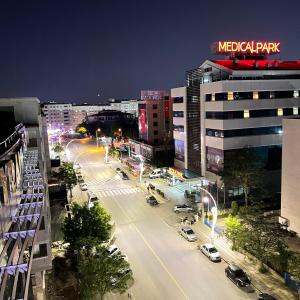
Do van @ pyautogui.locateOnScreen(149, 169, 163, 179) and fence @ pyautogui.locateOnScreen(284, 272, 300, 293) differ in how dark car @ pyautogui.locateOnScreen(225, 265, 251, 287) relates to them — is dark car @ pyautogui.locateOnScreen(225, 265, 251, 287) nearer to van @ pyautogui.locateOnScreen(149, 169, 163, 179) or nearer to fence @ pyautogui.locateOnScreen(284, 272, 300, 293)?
fence @ pyautogui.locateOnScreen(284, 272, 300, 293)

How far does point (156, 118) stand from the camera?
9062 centimetres

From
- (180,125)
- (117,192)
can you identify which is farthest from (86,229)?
(180,125)

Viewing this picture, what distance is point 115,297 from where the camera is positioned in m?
26.3

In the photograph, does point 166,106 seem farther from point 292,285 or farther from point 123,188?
point 292,285

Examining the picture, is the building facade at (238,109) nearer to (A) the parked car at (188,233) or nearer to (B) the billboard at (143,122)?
(A) the parked car at (188,233)

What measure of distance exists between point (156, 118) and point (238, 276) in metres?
66.0

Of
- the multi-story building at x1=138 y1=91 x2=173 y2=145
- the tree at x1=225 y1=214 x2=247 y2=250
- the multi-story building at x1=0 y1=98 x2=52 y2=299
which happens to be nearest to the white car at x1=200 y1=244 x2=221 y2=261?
the tree at x1=225 y1=214 x2=247 y2=250

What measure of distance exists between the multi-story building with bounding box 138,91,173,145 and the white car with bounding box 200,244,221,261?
56.8 m

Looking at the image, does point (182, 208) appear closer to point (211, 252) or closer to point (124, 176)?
point (211, 252)

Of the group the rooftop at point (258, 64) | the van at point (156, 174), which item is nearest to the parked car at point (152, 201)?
the van at point (156, 174)

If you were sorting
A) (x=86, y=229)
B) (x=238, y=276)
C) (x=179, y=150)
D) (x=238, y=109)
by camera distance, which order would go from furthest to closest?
(x=179, y=150) < (x=238, y=109) < (x=86, y=229) < (x=238, y=276)

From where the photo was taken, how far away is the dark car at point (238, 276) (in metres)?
27.1

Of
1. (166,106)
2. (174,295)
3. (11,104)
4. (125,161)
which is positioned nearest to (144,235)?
(174,295)

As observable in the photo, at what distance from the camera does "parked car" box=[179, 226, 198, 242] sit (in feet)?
120
